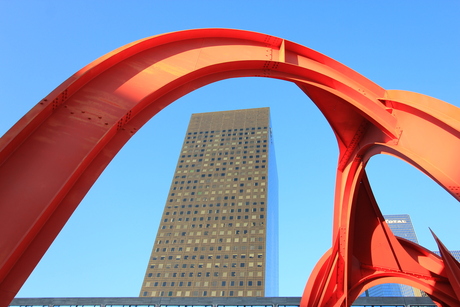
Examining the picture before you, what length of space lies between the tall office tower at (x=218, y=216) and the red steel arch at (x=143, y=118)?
234 feet

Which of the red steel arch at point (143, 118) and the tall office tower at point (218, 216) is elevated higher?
the tall office tower at point (218, 216)

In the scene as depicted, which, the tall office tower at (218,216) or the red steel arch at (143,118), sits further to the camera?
the tall office tower at (218,216)

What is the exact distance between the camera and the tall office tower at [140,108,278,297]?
77500 mm

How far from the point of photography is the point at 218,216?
90.4m

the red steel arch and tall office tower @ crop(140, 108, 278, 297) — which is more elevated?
tall office tower @ crop(140, 108, 278, 297)

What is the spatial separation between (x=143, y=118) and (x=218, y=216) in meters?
86.0

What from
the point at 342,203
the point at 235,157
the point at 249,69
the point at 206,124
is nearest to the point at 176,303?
the point at 342,203

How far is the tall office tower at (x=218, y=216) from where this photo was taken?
77.5 m

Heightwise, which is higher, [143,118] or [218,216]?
[218,216]

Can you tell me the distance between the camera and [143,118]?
6.38 m

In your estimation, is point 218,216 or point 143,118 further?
point 218,216

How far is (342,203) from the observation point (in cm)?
1568

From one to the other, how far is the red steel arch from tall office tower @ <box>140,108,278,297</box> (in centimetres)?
7120

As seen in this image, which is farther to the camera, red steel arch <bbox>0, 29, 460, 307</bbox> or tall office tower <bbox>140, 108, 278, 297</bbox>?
tall office tower <bbox>140, 108, 278, 297</bbox>
